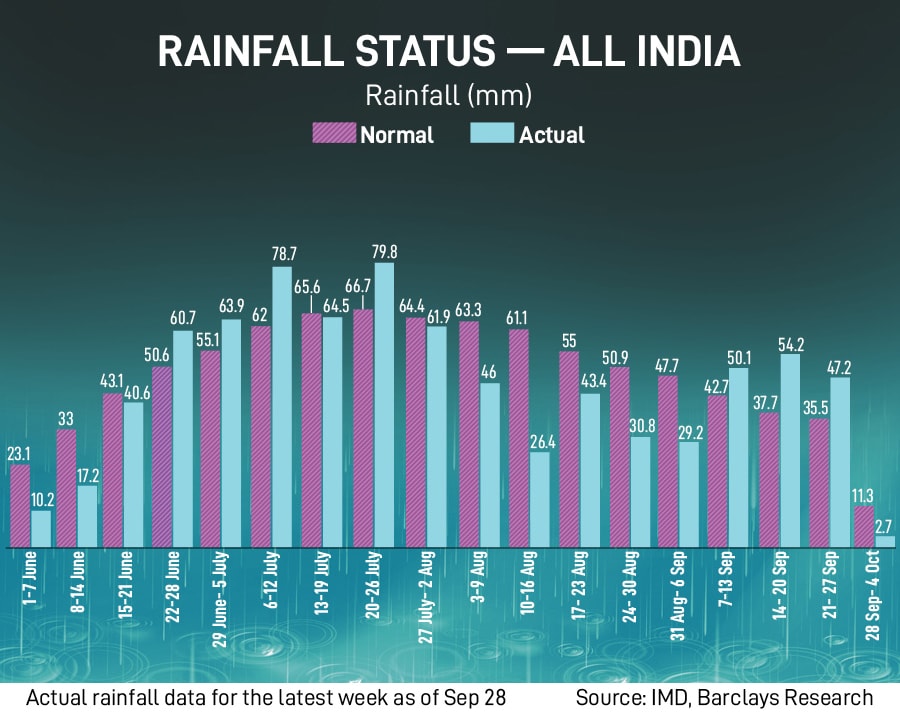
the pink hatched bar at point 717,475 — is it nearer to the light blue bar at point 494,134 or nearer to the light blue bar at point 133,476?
the light blue bar at point 494,134

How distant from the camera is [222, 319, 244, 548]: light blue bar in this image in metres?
3.16

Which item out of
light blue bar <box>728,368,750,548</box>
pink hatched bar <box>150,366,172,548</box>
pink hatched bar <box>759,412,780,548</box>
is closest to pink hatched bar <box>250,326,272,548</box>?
pink hatched bar <box>150,366,172,548</box>

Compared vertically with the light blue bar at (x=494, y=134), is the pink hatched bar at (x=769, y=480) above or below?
below

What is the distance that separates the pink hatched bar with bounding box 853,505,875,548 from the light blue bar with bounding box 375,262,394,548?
4.95ft

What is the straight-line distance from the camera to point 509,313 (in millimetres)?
3158

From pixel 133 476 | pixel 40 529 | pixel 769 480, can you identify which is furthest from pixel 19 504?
pixel 769 480

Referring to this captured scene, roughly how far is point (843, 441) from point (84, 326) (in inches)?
97.8

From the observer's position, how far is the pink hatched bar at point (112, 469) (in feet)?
10.4

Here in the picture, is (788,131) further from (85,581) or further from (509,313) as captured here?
(85,581)

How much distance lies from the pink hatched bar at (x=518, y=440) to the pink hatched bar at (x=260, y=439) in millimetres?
779

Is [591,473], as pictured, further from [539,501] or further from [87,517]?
[87,517]

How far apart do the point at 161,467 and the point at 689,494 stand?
1716mm

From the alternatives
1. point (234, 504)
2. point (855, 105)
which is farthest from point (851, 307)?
point (234, 504)

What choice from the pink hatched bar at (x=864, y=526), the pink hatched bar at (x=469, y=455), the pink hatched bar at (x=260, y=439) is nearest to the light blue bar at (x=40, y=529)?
the pink hatched bar at (x=260, y=439)
